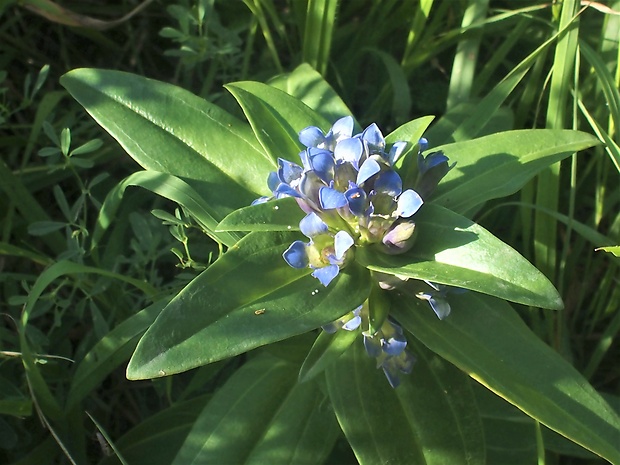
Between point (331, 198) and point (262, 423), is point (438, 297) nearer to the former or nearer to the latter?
point (331, 198)

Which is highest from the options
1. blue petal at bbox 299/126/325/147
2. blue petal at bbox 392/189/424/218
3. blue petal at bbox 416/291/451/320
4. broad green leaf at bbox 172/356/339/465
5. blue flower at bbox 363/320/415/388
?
blue petal at bbox 299/126/325/147

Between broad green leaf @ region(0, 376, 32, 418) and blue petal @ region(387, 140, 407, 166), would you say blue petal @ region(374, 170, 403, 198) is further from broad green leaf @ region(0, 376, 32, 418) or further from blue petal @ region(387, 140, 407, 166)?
broad green leaf @ region(0, 376, 32, 418)

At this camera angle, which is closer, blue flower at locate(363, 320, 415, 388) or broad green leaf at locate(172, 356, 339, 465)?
blue flower at locate(363, 320, 415, 388)

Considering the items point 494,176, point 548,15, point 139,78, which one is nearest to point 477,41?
point 548,15

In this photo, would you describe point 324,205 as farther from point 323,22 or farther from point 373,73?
point 373,73

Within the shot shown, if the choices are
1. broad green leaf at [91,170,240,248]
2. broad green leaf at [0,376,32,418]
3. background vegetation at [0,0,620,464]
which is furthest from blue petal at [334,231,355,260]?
broad green leaf at [0,376,32,418]

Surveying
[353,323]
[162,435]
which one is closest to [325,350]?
[353,323]
